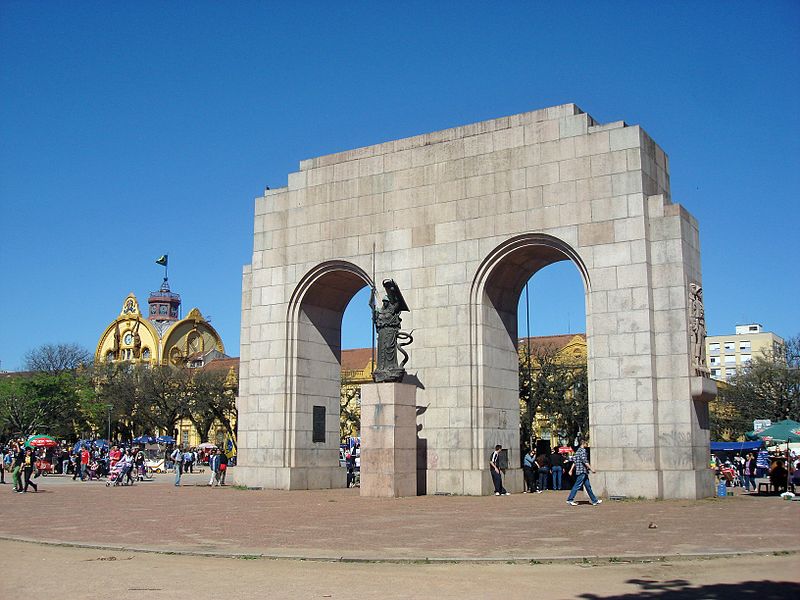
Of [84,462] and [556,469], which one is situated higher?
[556,469]

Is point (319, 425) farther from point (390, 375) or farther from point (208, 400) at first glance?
point (208, 400)

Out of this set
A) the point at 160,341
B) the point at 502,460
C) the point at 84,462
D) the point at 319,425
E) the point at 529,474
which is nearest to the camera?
the point at 502,460

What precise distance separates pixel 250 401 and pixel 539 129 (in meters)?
13.5

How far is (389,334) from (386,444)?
10.6 feet

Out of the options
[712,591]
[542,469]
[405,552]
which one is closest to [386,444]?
[542,469]

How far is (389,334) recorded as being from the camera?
24812mm

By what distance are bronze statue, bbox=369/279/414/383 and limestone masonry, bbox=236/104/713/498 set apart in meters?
1.69

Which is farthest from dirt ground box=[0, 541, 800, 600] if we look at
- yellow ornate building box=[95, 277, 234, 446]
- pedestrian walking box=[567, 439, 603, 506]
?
yellow ornate building box=[95, 277, 234, 446]

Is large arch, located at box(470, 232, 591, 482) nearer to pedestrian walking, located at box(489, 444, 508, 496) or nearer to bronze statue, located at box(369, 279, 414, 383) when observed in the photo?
pedestrian walking, located at box(489, 444, 508, 496)

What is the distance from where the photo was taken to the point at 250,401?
A: 29562mm

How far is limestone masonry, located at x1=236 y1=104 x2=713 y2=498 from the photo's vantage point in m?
23.1

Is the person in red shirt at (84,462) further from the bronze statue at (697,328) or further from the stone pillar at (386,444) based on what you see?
the bronze statue at (697,328)

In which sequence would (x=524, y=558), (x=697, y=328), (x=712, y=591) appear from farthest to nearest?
(x=697, y=328) < (x=524, y=558) < (x=712, y=591)

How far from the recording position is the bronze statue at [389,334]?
963 inches
